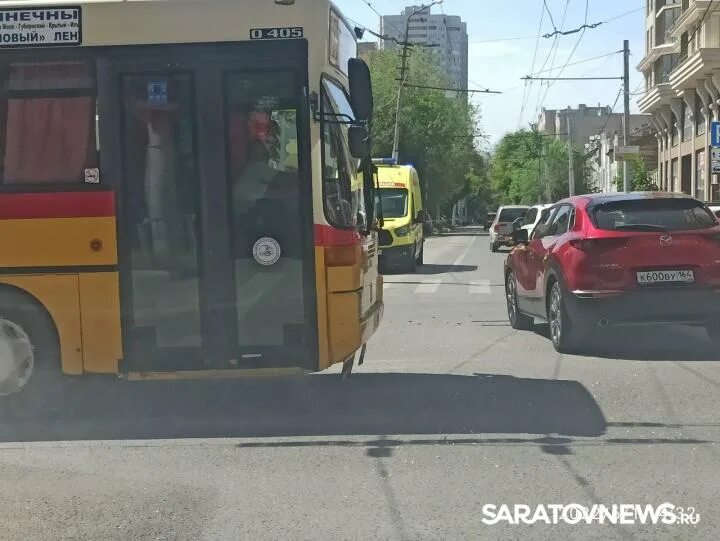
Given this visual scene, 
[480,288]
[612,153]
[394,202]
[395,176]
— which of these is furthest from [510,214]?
[612,153]

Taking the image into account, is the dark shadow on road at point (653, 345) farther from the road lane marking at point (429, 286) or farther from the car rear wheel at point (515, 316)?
the road lane marking at point (429, 286)

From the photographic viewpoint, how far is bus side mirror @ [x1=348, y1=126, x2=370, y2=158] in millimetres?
7309

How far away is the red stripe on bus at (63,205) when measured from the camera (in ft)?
23.4

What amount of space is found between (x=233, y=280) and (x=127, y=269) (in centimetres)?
79

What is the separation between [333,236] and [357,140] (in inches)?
30.3

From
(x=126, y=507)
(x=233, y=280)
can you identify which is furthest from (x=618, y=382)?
(x=126, y=507)

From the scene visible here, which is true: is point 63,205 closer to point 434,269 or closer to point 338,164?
point 338,164

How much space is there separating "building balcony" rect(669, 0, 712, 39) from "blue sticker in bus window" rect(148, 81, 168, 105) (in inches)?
1509

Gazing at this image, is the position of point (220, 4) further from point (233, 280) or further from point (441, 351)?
point (441, 351)

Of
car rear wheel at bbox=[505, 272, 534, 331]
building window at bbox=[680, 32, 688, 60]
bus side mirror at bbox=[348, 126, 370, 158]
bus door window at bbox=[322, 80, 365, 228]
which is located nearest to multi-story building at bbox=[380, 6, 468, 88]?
building window at bbox=[680, 32, 688, 60]

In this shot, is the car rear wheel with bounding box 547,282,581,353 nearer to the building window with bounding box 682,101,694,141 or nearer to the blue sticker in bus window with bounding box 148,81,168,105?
the blue sticker in bus window with bounding box 148,81,168,105

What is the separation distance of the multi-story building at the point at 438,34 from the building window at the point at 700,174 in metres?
14.4

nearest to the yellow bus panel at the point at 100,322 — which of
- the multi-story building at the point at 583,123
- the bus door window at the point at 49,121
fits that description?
the bus door window at the point at 49,121

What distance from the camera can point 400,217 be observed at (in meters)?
23.4
